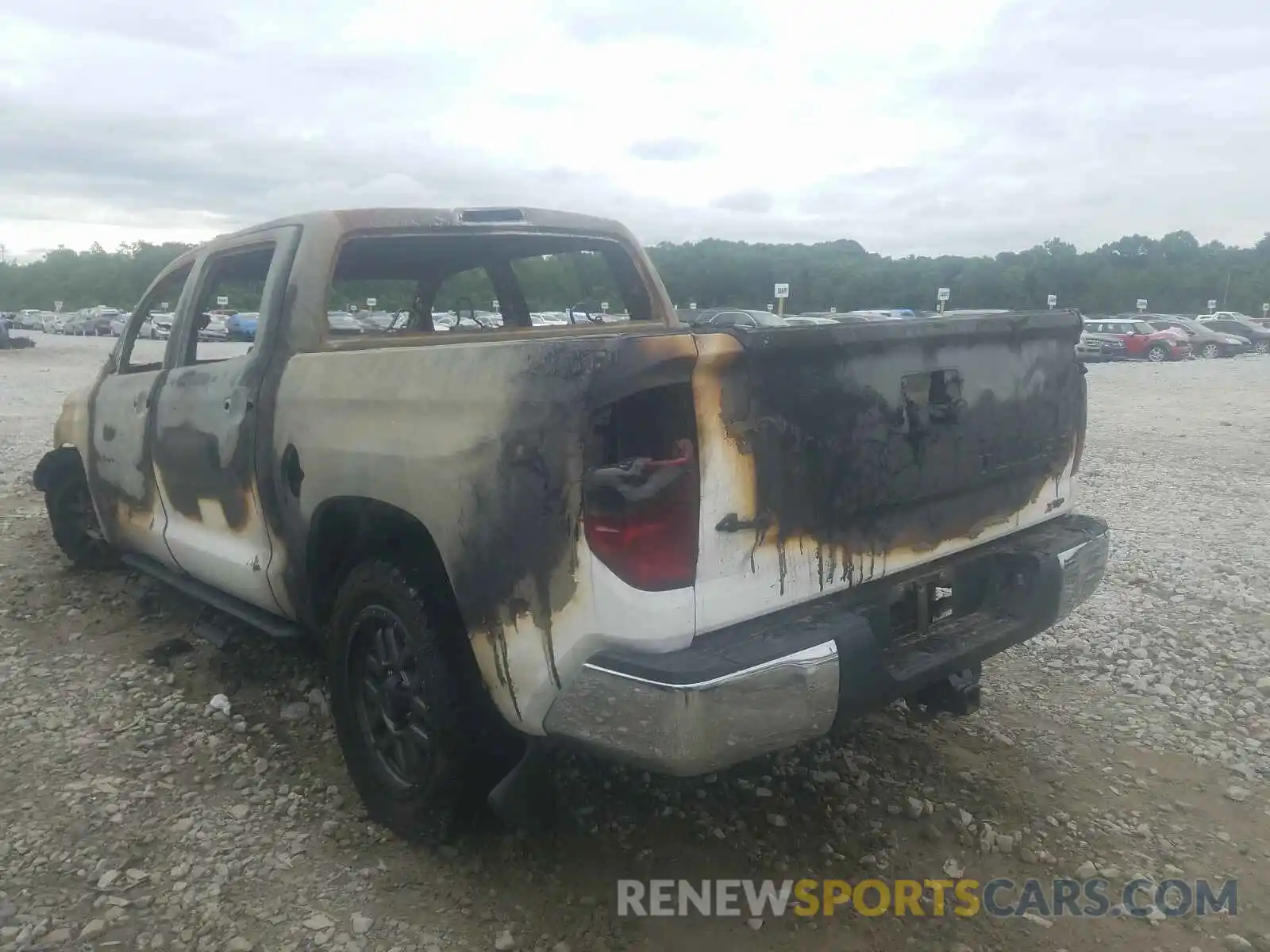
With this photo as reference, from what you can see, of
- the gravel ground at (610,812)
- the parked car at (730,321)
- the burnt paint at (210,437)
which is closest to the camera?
the parked car at (730,321)

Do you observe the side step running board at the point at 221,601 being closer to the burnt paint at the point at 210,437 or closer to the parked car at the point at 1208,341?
the burnt paint at the point at 210,437

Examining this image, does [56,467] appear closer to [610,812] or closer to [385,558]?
[385,558]

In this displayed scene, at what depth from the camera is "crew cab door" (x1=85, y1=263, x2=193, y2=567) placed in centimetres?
432

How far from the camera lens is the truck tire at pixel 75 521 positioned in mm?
5480

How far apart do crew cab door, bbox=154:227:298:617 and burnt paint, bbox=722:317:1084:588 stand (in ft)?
6.17

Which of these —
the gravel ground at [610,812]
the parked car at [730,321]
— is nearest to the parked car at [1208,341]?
the parked car at [730,321]

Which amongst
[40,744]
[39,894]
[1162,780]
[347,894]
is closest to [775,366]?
[347,894]

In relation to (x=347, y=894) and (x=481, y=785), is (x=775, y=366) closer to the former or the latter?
(x=481, y=785)

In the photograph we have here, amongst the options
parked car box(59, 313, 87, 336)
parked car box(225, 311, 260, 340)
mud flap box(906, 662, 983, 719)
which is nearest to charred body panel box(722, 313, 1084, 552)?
mud flap box(906, 662, 983, 719)

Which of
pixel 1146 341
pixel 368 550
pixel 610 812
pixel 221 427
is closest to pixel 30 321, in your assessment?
pixel 1146 341

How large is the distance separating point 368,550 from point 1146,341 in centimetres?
3247

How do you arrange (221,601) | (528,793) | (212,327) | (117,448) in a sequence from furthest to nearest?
(117,448)
(212,327)
(221,601)
(528,793)

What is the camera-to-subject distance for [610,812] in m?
3.17

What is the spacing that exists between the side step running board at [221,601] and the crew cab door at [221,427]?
0.05m
